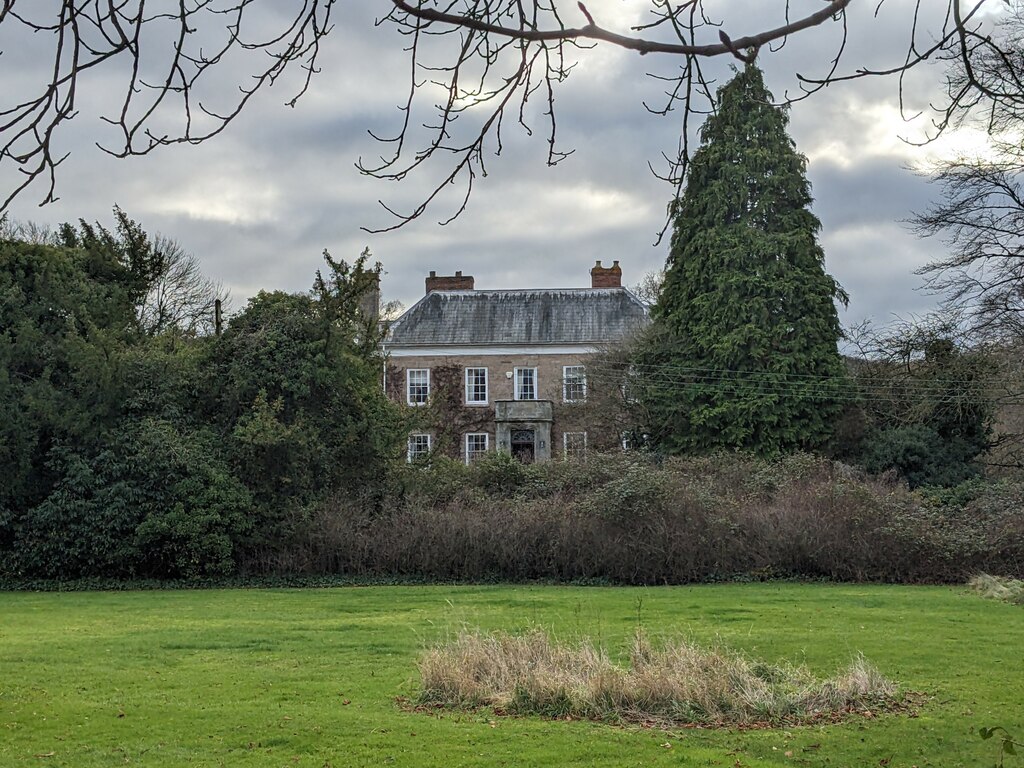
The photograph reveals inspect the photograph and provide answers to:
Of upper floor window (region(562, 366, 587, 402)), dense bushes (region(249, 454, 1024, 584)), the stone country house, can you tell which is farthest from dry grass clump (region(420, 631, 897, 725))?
the stone country house

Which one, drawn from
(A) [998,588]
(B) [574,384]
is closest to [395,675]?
(A) [998,588]

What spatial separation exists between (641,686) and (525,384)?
36.9 metres

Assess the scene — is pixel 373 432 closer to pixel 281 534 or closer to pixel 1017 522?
pixel 281 534

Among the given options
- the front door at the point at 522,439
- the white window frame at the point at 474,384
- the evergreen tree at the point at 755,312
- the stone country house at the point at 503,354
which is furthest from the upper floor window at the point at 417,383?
the evergreen tree at the point at 755,312

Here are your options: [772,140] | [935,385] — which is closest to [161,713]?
[935,385]

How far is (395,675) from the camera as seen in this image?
11727 millimetres

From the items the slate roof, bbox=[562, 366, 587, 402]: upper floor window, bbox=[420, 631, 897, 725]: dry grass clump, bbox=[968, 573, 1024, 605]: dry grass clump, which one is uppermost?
the slate roof

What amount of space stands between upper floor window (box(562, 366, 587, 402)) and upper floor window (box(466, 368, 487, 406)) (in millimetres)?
3349

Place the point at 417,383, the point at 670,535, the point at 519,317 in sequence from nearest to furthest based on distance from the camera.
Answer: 1. the point at 670,535
2. the point at 417,383
3. the point at 519,317

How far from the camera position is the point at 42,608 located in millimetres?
19734

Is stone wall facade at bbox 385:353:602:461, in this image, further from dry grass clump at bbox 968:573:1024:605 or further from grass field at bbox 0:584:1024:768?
grass field at bbox 0:584:1024:768

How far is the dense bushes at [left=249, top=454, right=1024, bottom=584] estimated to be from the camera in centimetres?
2323

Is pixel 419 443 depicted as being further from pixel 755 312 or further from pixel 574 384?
pixel 755 312

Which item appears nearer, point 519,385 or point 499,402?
point 499,402
